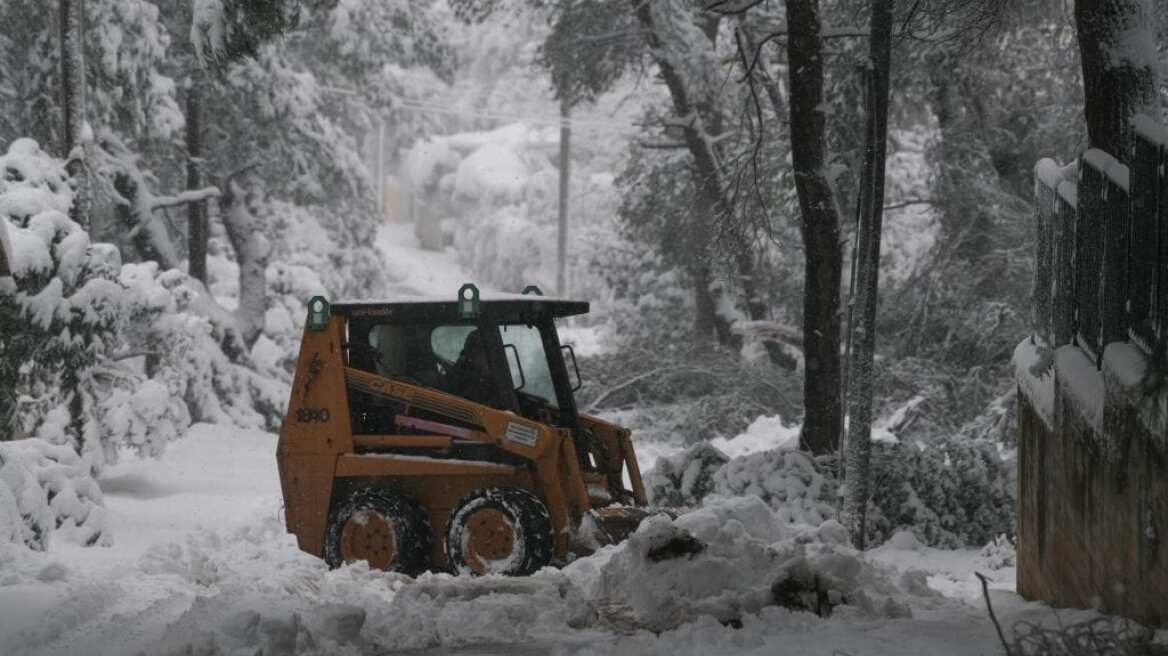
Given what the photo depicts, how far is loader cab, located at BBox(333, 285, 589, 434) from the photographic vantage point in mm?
10805

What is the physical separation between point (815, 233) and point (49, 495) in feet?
24.5

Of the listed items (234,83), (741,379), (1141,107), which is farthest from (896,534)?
(234,83)

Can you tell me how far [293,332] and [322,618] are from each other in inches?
907

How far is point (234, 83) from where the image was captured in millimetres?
26953

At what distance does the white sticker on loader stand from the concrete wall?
3420mm

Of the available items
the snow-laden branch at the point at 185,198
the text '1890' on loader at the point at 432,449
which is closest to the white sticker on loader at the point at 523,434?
the text '1890' on loader at the point at 432,449

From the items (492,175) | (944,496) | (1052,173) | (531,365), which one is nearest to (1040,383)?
(1052,173)

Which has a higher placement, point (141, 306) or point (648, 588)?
point (141, 306)

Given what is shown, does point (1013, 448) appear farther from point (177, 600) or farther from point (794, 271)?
point (177, 600)

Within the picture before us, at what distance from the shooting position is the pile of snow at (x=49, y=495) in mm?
12617

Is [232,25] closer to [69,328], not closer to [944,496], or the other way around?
[69,328]

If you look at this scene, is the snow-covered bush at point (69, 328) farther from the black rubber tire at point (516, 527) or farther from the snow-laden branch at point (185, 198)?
the black rubber tire at point (516, 527)

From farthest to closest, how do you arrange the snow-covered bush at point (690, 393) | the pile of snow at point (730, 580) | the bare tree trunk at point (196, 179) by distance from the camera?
the bare tree trunk at point (196, 179)
the snow-covered bush at point (690, 393)
the pile of snow at point (730, 580)

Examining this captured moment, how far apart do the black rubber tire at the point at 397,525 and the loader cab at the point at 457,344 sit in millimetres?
624
